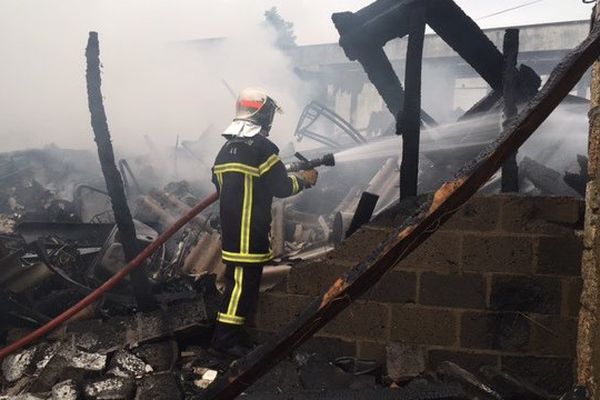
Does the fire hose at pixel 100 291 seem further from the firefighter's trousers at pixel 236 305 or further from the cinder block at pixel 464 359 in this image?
the cinder block at pixel 464 359

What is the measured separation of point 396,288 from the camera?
10.6 feet

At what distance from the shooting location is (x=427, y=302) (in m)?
3.18

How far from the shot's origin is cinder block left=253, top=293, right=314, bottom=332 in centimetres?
343

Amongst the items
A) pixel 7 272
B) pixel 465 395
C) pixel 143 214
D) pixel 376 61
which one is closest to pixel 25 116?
pixel 143 214

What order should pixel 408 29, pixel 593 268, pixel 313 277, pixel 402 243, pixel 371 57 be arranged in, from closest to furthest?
pixel 402 243, pixel 593 268, pixel 313 277, pixel 408 29, pixel 371 57

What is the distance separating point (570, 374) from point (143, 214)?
6.35 m

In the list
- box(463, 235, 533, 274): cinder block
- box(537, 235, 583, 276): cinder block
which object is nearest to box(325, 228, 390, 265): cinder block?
box(463, 235, 533, 274): cinder block

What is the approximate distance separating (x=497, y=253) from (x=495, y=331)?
1.69 ft

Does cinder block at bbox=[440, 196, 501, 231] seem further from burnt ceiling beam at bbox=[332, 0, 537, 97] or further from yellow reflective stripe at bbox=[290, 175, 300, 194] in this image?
burnt ceiling beam at bbox=[332, 0, 537, 97]

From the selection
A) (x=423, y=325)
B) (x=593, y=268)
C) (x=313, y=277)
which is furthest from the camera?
(x=313, y=277)

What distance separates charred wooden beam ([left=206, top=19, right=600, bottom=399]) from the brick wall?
1.64 meters

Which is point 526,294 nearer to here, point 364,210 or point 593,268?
point 593,268

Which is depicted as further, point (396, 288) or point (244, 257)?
point (244, 257)

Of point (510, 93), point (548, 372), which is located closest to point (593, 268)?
point (548, 372)
